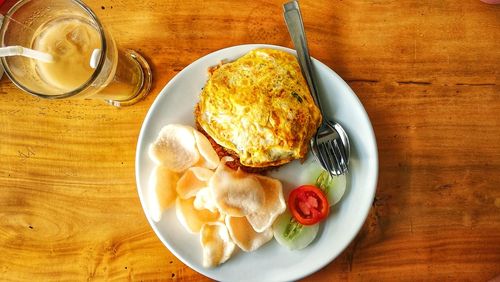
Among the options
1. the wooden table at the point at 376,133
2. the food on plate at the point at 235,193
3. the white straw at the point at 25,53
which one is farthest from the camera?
the wooden table at the point at 376,133

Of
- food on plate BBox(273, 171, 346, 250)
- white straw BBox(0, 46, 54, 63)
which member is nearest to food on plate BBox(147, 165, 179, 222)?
food on plate BBox(273, 171, 346, 250)

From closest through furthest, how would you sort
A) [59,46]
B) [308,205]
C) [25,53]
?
[25,53] → [59,46] → [308,205]

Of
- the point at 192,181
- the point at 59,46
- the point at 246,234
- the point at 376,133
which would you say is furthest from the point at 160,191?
the point at 376,133

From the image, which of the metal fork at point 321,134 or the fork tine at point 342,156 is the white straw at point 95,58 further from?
the fork tine at point 342,156

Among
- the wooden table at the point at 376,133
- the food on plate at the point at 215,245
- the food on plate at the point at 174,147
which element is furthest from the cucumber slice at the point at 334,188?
the food on plate at the point at 174,147

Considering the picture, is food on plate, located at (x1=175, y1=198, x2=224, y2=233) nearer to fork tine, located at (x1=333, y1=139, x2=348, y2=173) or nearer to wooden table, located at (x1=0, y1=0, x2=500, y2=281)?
wooden table, located at (x1=0, y1=0, x2=500, y2=281)

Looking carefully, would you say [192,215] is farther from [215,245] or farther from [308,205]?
[308,205]
